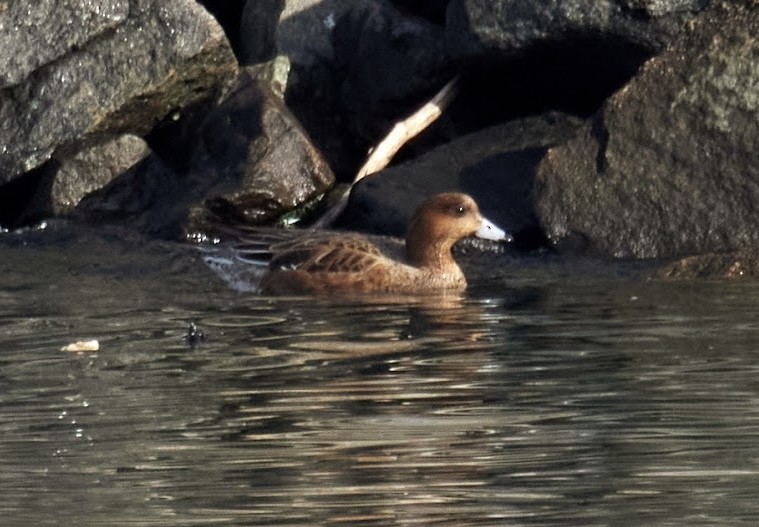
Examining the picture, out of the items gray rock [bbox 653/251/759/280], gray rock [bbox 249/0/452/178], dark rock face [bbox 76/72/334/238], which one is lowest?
gray rock [bbox 653/251/759/280]

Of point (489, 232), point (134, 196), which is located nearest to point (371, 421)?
point (489, 232)

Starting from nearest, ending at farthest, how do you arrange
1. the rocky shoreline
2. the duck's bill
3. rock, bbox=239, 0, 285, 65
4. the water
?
1. the water
2. the duck's bill
3. the rocky shoreline
4. rock, bbox=239, 0, 285, 65

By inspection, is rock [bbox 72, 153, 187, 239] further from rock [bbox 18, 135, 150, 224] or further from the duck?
the duck

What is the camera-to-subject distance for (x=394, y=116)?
1230 centimetres

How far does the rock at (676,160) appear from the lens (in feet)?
32.9

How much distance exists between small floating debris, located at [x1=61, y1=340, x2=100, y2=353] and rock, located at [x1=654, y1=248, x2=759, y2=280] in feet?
9.83

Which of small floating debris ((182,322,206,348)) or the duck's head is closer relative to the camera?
small floating debris ((182,322,206,348))

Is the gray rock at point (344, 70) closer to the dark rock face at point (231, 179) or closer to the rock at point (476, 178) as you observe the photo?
the dark rock face at point (231, 179)

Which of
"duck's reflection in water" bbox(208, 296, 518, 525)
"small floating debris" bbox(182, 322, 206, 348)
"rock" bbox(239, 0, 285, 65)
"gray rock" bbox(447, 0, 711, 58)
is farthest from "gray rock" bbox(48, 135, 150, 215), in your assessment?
"small floating debris" bbox(182, 322, 206, 348)

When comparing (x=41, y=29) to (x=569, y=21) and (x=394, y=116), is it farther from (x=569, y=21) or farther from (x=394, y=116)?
(x=569, y=21)

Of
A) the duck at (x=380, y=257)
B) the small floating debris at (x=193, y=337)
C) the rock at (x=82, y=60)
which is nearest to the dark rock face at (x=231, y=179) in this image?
the rock at (x=82, y=60)

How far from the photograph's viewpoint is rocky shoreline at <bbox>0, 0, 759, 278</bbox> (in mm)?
10172

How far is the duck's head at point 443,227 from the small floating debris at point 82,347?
106 inches

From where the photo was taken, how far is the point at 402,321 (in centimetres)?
813
